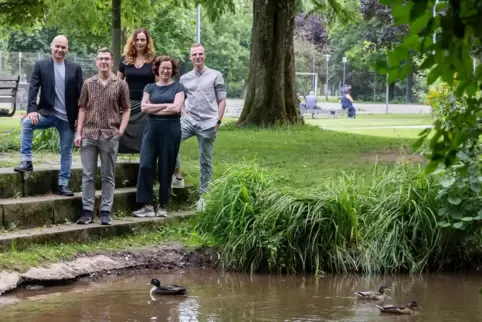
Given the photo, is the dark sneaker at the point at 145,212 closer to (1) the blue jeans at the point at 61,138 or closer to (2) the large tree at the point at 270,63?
(1) the blue jeans at the point at 61,138

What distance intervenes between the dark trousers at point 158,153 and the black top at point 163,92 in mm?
133

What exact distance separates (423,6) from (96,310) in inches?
232

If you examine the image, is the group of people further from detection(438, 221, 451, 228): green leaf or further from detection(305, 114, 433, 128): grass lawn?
detection(305, 114, 433, 128): grass lawn

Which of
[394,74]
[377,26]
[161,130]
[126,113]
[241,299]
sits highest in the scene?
[377,26]

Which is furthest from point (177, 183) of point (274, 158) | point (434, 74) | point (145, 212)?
point (434, 74)

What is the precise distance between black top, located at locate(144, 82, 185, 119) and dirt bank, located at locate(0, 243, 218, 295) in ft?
5.23

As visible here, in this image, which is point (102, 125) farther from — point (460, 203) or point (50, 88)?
point (460, 203)

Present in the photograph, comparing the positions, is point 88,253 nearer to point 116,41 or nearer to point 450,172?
point 450,172

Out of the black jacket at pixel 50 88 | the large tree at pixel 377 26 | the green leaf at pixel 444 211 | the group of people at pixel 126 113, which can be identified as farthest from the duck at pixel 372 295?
the large tree at pixel 377 26

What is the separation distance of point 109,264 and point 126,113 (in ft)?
5.75

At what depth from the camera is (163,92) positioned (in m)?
10.4

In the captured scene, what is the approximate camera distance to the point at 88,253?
9453 millimetres

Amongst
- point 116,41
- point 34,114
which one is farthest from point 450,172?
point 116,41

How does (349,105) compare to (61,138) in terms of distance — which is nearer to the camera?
(61,138)
